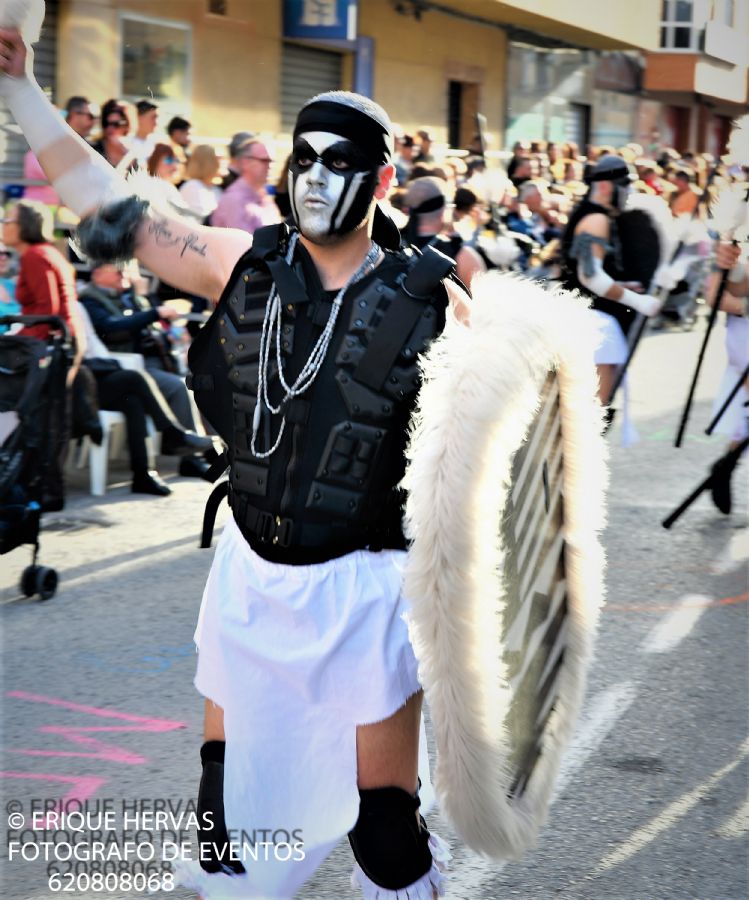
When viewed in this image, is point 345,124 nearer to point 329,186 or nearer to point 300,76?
point 329,186

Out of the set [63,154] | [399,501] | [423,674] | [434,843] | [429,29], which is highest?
[429,29]

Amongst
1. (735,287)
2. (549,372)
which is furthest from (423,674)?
(735,287)

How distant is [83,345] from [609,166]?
128 inches

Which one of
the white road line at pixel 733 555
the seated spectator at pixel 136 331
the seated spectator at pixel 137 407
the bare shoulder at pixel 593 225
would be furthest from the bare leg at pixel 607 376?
the seated spectator at pixel 136 331

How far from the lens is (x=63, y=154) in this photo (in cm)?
308

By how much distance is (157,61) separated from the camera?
57.1 feet

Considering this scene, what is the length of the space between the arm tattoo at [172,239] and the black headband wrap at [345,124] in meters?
0.31

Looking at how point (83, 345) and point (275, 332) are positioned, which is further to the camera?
point (83, 345)

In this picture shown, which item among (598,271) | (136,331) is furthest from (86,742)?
(598,271)

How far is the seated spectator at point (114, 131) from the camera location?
10.7 metres

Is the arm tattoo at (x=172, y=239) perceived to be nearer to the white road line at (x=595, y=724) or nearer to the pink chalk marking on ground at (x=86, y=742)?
the pink chalk marking on ground at (x=86, y=742)

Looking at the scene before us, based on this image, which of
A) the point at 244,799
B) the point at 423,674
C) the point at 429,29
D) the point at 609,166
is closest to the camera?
the point at 423,674

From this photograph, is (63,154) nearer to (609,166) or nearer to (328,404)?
(328,404)

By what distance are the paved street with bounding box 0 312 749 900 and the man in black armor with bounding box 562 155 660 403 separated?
0.95m
